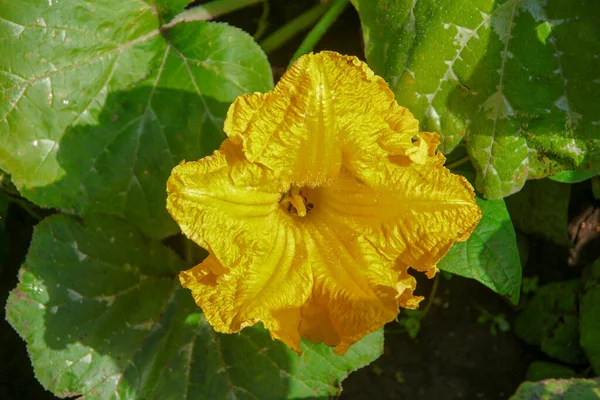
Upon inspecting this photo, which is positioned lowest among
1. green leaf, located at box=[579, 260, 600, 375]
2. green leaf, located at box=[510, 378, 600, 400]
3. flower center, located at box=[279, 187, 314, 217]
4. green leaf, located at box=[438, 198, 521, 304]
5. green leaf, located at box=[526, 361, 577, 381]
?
green leaf, located at box=[526, 361, 577, 381]

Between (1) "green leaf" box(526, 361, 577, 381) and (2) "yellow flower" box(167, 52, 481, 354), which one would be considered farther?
(1) "green leaf" box(526, 361, 577, 381)

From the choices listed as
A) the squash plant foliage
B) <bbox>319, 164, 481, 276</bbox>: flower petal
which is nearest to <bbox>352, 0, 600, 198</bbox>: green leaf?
the squash plant foliage

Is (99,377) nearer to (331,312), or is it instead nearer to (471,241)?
(331,312)

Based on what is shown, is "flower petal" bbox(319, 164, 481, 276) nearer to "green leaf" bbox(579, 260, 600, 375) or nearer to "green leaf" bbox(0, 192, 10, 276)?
"green leaf" bbox(579, 260, 600, 375)

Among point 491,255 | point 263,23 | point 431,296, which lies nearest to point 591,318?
point 431,296

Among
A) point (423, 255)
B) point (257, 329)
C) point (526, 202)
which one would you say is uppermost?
point (423, 255)

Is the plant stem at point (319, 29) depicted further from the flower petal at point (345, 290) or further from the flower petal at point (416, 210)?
the flower petal at point (345, 290)

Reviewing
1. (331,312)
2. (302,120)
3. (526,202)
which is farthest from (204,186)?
(526,202)

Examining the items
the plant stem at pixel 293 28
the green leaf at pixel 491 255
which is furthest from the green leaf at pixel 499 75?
the plant stem at pixel 293 28
